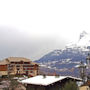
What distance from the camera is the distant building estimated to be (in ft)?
435

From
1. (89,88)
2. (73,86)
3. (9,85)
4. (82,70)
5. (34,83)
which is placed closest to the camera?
(73,86)

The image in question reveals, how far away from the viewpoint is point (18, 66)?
13800 centimetres

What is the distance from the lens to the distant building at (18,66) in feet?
435

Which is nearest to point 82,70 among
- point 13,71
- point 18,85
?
point 18,85

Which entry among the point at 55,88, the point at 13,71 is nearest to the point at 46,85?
the point at 55,88

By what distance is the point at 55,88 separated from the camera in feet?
155

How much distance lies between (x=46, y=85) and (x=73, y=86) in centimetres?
577

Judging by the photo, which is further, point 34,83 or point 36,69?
point 36,69

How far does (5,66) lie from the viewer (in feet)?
438

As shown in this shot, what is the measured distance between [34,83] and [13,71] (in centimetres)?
8646

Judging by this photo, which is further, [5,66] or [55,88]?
[5,66]

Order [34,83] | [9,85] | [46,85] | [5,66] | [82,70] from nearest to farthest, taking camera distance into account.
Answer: [46,85], [34,83], [9,85], [82,70], [5,66]

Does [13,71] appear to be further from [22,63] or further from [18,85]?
[18,85]

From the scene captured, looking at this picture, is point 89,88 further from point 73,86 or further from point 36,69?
point 36,69
